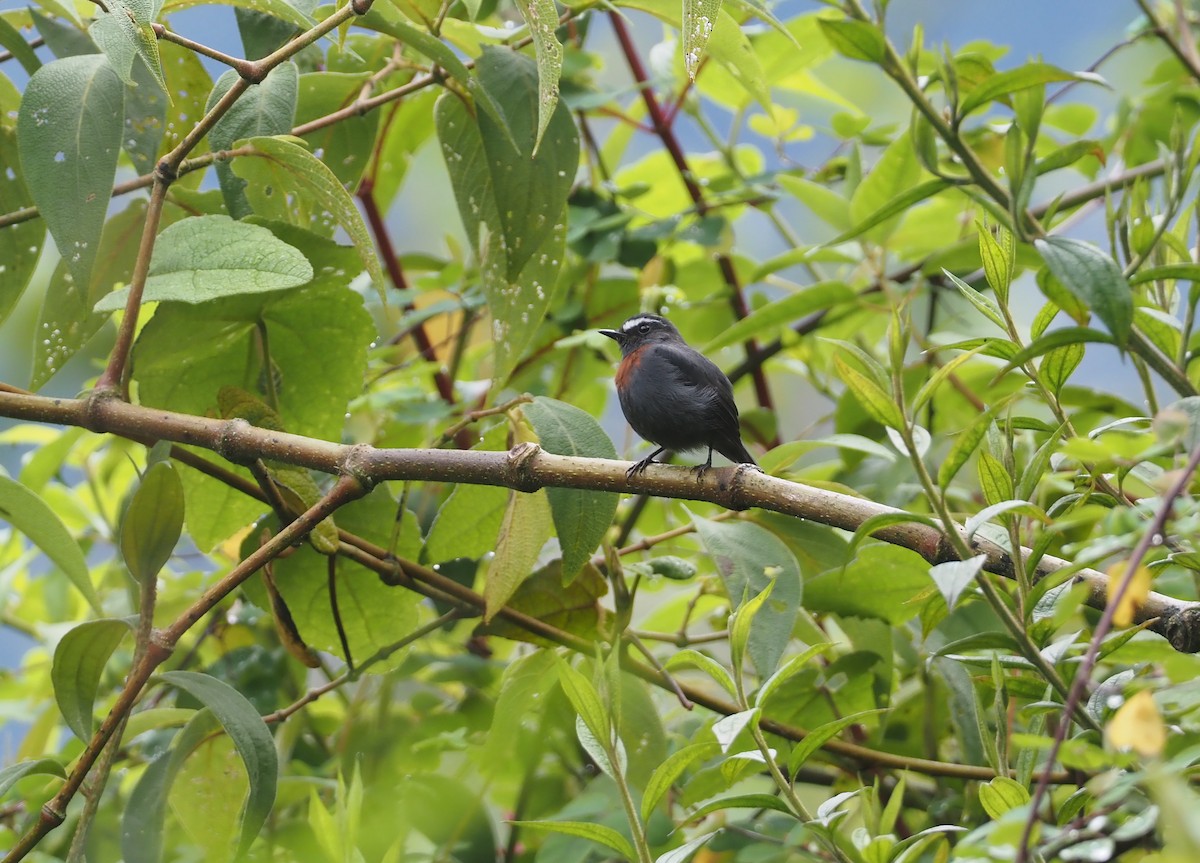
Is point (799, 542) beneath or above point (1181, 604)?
beneath

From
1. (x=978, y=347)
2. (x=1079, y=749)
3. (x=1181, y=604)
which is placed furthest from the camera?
(x=978, y=347)

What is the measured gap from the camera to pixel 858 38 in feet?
3.84

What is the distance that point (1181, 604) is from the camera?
3.38 feet

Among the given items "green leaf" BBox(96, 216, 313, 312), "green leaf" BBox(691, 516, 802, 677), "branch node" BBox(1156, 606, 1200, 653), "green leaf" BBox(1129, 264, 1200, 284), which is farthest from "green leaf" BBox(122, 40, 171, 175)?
"branch node" BBox(1156, 606, 1200, 653)

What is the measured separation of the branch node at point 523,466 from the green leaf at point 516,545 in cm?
16

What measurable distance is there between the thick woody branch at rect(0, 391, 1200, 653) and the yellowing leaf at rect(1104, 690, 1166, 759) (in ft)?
1.47

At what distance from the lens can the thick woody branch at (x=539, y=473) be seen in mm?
1069

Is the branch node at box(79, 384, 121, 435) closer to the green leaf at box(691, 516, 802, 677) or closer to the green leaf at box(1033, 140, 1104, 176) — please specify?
the green leaf at box(691, 516, 802, 677)

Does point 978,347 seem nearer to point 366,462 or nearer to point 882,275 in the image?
point 366,462

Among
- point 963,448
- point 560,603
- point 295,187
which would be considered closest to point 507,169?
point 295,187

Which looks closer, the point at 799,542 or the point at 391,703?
the point at 799,542

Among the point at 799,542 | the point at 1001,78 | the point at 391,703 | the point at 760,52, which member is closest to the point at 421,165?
the point at 760,52

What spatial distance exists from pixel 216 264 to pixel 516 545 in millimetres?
521

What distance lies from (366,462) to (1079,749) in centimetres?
84
